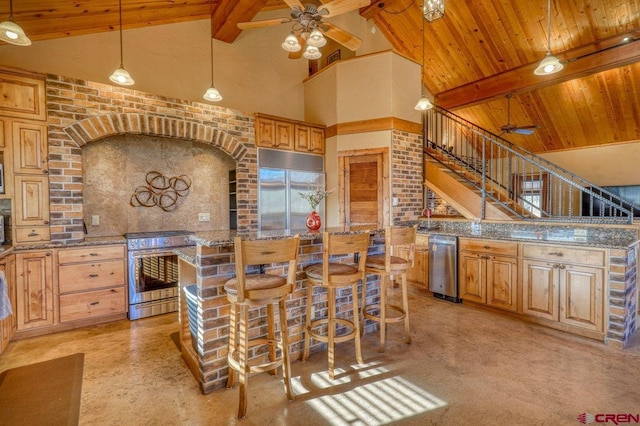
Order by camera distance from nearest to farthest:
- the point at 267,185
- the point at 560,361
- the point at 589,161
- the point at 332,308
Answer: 1. the point at 332,308
2. the point at 560,361
3. the point at 267,185
4. the point at 589,161

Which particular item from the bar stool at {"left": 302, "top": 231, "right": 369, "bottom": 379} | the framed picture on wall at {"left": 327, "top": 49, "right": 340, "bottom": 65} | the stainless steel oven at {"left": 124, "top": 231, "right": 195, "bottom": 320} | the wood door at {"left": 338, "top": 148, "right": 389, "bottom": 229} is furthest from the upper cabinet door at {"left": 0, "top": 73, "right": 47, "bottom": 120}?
the framed picture on wall at {"left": 327, "top": 49, "right": 340, "bottom": 65}

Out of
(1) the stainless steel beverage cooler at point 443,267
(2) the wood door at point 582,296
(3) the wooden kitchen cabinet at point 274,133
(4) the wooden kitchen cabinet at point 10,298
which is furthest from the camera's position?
(3) the wooden kitchen cabinet at point 274,133

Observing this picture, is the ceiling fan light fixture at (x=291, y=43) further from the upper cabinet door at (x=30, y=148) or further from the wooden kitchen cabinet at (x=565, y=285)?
the wooden kitchen cabinet at (x=565, y=285)

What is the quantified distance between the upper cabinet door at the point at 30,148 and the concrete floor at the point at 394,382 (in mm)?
1764

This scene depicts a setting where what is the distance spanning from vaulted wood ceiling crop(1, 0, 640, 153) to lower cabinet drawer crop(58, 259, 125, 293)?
2634 millimetres

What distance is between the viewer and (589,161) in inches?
290

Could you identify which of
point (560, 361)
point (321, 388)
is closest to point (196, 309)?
point (321, 388)

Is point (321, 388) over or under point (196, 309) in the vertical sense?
under

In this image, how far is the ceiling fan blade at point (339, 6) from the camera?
3.00 metres

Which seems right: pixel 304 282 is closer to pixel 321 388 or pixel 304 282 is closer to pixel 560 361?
pixel 321 388

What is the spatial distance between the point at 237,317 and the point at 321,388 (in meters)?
0.83

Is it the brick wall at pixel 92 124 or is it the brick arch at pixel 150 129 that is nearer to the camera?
the brick wall at pixel 92 124

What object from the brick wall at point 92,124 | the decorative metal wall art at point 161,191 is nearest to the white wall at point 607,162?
the brick wall at point 92,124

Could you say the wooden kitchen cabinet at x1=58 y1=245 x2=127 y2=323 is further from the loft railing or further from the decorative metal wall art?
the loft railing
